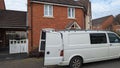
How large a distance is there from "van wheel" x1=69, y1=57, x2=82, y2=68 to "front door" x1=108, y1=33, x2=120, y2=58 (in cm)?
236

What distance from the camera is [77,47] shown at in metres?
9.16

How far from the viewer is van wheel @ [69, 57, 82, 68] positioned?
905cm

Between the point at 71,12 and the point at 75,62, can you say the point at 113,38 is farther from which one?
the point at 71,12

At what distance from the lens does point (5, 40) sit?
2275cm

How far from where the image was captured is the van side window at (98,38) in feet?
32.1

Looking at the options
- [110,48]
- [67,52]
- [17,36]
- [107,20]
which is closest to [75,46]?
[67,52]

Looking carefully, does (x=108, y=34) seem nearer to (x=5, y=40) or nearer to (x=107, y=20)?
(x=5, y=40)

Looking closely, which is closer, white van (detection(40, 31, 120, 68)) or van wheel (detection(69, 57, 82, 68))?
white van (detection(40, 31, 120, 68))

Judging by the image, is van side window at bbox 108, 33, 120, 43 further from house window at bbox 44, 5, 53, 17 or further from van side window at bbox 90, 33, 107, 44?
house window at bbox 44, 5, 53, 17

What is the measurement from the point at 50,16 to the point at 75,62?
9.28 m

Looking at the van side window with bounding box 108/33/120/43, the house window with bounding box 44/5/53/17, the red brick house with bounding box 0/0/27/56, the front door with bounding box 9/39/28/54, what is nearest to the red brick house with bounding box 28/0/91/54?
the house window with bounding box 44/5/53/17

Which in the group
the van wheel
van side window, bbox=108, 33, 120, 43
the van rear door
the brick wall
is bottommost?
the van wheel

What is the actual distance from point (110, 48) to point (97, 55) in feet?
3.72

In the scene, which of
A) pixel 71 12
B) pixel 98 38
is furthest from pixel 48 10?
pixel 98 38
